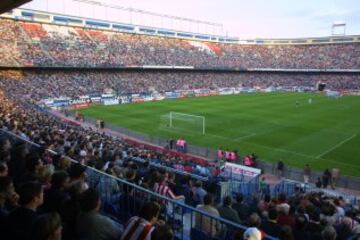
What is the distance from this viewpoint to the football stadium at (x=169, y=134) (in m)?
6.25

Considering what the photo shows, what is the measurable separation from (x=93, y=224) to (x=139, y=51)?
2882 inches

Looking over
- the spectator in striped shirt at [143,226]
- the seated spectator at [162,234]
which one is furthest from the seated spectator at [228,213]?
the seated spectator at [162,234]

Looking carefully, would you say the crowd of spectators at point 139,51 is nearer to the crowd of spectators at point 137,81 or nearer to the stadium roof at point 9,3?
the crowd of spectators at point 137,81

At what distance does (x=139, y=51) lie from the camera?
3009 inches

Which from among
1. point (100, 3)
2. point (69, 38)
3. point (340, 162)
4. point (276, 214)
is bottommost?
point (340, 162)

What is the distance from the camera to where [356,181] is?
21078mm

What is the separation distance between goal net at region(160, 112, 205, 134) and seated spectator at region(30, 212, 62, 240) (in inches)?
1233

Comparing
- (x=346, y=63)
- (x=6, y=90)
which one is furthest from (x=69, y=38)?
(x=346, y=63)

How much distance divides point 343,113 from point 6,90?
40.9 m

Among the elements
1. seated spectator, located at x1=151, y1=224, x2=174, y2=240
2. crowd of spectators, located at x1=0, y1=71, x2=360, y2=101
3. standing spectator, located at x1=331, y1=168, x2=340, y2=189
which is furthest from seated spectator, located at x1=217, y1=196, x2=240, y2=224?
crowd of spectators, located at x1=0, y1=71, x2=360, y2=101

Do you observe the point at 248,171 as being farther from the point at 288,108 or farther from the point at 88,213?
the point at 288,108

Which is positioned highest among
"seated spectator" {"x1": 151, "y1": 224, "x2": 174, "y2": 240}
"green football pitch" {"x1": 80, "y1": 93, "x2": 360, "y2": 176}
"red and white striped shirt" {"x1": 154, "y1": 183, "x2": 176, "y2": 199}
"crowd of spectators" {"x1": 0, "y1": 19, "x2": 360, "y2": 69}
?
"crowd of spectators" {"x1": 0, "y1": 19, "x2": 360, "y2": 69}

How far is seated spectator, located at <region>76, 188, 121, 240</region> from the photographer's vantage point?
16.5ft

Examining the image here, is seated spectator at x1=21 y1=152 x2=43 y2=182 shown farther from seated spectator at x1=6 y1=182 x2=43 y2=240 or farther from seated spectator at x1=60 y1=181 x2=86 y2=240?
seated spectator at x1=6 y1=182 x2=43 y2=240
